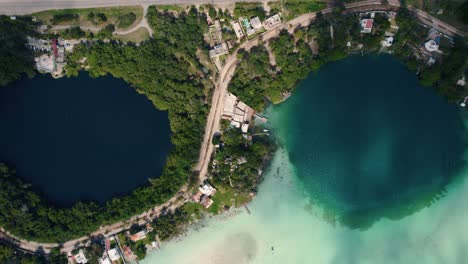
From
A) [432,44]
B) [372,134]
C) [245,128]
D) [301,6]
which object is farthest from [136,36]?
[432,44]

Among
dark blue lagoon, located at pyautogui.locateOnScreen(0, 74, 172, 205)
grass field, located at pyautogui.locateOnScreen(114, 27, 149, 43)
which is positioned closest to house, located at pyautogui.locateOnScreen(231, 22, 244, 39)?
grass field, located at pyautogui.locateOnScreen(114, 27, 149, 43)

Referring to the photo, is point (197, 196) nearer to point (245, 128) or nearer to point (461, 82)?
point (245, 128)

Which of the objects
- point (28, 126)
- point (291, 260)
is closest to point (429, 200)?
point (291, 260)

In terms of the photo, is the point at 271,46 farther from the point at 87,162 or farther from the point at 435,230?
the point at 435,230

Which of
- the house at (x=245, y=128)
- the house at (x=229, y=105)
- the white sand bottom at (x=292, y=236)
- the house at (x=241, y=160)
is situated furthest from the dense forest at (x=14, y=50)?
the white sand bottom at (x=292, y=236)

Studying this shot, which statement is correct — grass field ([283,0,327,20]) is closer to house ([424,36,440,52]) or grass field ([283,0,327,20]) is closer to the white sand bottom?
house ([424,36,440,52])

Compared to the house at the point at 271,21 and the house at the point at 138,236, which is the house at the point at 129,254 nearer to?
the house at the point at 138,236
